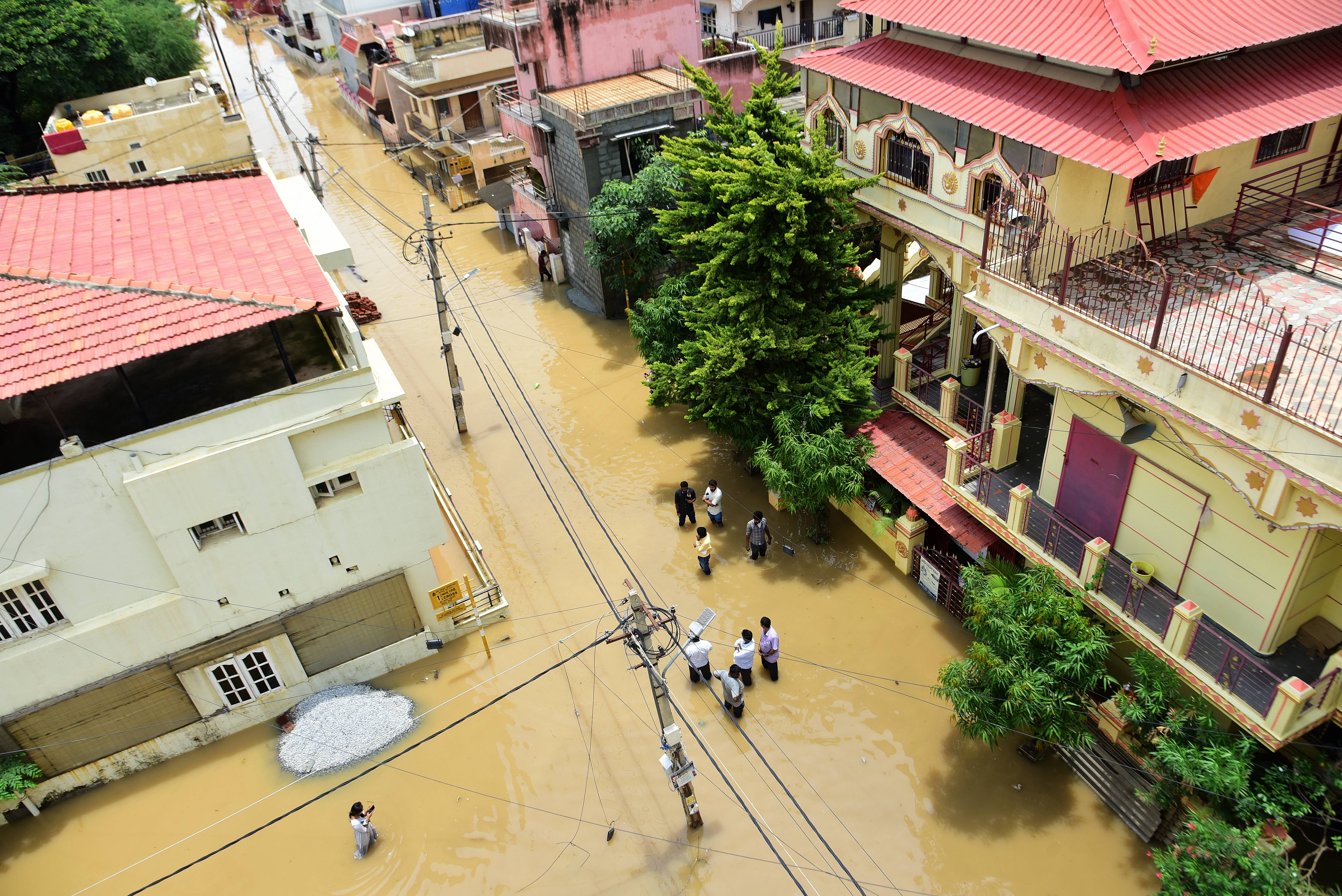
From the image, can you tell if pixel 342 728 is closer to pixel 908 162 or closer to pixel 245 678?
pixel 245 678

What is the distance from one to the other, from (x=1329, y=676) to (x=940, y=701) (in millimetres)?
6134

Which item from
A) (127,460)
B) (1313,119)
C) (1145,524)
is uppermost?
(1313,119)

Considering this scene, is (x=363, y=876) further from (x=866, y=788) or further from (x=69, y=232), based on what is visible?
(x=69, y=232)

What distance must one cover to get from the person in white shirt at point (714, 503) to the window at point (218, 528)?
9545mm

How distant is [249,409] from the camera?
564 inches

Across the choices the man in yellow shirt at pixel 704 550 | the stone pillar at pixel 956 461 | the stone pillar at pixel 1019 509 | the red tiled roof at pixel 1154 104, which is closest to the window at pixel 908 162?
the red tiled roof at pixel 1154 104

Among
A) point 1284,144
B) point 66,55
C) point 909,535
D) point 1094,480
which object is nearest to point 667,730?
point 909,535

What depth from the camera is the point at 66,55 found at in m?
37.9

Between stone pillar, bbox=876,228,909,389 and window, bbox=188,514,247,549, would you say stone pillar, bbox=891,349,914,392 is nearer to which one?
stone pillar, bbox=876,228,909,389

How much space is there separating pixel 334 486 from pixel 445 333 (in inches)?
306

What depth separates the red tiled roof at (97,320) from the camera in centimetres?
1320

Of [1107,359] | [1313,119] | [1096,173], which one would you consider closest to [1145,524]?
[1107,359]

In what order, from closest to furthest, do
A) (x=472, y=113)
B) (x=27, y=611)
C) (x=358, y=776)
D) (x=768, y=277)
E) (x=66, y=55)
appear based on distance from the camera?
(x=27, y=611) < (x=358, y=776) < (x=768, y=277) < (x=66, y=55) < (x=472, y=113)

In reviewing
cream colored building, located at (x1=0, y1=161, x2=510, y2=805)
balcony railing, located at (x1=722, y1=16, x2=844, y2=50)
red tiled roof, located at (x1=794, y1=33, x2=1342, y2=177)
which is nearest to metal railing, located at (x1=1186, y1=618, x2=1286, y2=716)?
red tiled roof, located at (x1=794, y1=33, x2=1342, y2=177)
